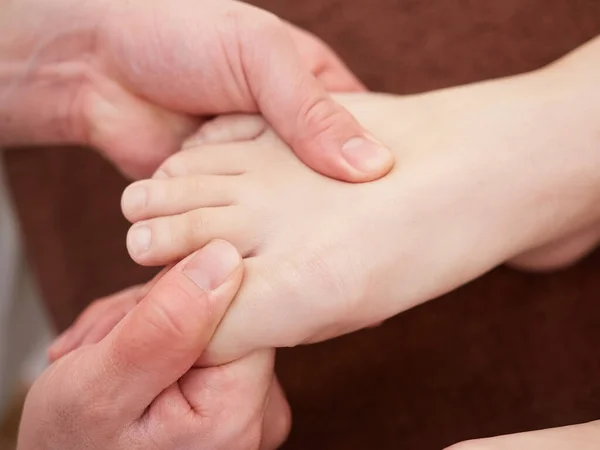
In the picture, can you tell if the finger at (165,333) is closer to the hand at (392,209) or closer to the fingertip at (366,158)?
the hand at (392,209)

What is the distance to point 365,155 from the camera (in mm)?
727

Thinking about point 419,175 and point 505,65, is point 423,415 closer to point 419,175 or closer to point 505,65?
point 419,175

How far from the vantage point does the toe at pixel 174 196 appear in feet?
2.45

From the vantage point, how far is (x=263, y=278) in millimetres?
685

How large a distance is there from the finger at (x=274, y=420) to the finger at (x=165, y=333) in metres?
0.16

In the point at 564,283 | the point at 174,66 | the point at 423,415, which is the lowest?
the point at 423,415

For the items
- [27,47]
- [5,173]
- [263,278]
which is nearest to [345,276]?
[263,278]

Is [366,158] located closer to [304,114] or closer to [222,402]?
[304,114]

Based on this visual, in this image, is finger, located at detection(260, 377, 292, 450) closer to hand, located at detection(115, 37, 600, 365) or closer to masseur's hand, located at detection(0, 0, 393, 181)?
hand, located at detection(115, 37, 600, 365)

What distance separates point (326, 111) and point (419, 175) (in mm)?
130

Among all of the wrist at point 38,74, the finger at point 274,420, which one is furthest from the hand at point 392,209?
the wrist at point 38,74

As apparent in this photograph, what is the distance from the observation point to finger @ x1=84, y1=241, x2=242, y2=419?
2.05 feet

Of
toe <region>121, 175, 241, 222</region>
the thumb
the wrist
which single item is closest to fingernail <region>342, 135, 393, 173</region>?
the thumb

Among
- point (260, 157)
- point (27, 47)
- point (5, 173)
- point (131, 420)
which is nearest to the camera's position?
point (131, 420)
